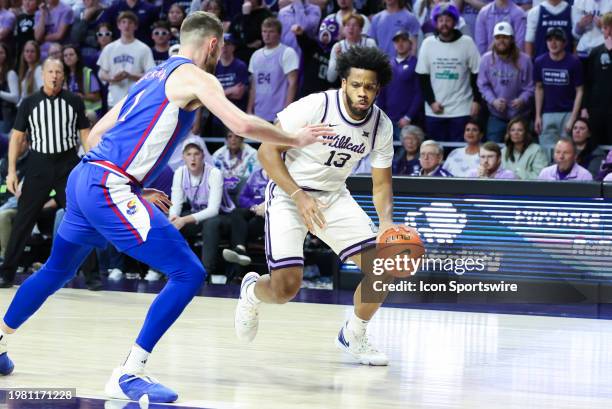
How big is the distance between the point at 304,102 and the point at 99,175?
156 cm

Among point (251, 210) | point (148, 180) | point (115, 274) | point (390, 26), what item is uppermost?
point (390, 26)

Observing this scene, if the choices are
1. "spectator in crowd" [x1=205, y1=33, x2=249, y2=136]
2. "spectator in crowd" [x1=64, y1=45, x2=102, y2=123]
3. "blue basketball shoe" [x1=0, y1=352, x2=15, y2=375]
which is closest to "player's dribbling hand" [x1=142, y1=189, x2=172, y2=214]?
"blue basketball shoe" [x1=0, y1=352, x2=15, y2=375]

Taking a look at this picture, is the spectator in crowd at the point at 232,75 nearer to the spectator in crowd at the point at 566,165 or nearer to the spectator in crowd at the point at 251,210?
the spectator in crowd at the point at 251,210

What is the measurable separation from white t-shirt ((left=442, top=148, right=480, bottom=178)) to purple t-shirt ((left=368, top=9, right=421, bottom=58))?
1.81m

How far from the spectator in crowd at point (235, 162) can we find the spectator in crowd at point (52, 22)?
4015 mm

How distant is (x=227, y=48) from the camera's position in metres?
12.8

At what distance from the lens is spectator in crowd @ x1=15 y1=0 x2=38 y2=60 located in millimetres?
14766

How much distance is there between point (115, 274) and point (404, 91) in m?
3.82

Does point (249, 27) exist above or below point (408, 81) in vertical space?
above

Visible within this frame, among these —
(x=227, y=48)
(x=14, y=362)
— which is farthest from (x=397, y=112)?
(x=14, y=362)

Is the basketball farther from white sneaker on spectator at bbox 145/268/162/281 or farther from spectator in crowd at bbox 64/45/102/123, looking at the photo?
spectator in crowd at bbox 64/45/102/123

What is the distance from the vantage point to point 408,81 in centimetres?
1216

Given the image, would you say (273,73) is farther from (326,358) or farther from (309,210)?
(309,210)

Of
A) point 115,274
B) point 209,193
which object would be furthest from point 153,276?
point 209,193
